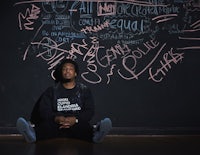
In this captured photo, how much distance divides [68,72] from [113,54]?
22.6 inches

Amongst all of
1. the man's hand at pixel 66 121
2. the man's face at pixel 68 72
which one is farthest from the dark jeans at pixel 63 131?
the man's face at pixel 68 72

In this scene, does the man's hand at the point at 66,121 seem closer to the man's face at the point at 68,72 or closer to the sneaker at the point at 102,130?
the sneaker at the point at 102,130

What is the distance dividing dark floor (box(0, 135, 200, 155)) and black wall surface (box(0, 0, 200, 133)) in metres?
0.25

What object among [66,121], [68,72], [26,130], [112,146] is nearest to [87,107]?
[66,121]

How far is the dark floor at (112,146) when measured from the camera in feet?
12.8

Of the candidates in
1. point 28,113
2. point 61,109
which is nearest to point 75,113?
point 61,109

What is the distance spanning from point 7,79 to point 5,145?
0.88 metres

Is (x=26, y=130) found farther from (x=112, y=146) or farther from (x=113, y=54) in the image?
(x=113, y=54)

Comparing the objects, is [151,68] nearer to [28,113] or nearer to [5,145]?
[28,113]

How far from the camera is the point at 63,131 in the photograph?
177 inches

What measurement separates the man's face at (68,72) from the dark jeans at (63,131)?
516 millimetres

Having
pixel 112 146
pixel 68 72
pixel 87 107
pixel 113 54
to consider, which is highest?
pixel 113 54

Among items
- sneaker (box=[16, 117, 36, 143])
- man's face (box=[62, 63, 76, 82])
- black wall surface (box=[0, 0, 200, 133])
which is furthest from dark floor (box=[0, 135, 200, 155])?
man's face (box=[62, 63, 76, 82])

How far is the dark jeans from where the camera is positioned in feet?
14.5
